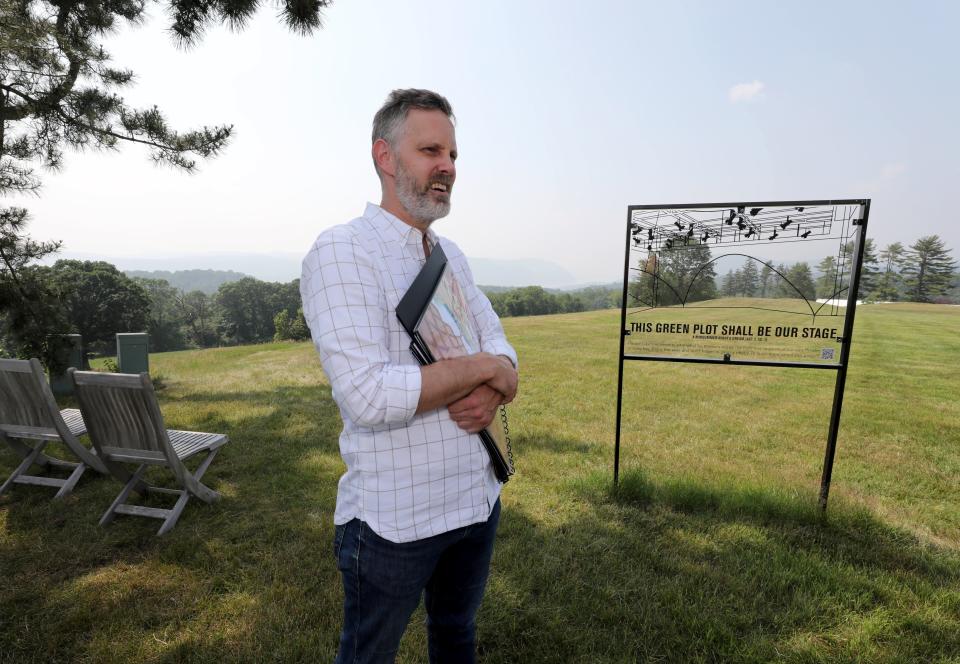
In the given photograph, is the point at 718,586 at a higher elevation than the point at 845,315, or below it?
below

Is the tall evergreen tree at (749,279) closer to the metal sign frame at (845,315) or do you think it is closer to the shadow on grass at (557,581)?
the metal sign frame at (845,315)

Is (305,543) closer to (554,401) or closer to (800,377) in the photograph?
(554,401)

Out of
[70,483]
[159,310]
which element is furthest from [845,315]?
[159,310]

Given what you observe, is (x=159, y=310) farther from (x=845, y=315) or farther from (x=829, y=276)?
(x=845, y=315)

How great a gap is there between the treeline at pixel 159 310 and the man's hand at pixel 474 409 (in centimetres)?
766

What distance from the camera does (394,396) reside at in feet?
3.96

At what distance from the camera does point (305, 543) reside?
342cm

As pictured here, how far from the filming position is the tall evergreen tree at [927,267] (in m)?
43.2

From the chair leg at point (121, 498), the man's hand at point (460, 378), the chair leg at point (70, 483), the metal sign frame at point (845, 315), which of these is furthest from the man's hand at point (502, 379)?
the chair leg at point (70, 483)

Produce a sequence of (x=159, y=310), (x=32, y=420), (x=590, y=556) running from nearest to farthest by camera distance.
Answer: (x=590, y=556), (x=32, y=420), (x=159, y=310)

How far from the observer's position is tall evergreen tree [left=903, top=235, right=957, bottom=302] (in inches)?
1700

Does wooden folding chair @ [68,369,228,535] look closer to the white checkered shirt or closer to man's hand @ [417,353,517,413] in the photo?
the white checkered shirt

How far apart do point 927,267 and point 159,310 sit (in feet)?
282

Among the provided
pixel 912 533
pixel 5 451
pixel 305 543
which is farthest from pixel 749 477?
pixel 5 451
